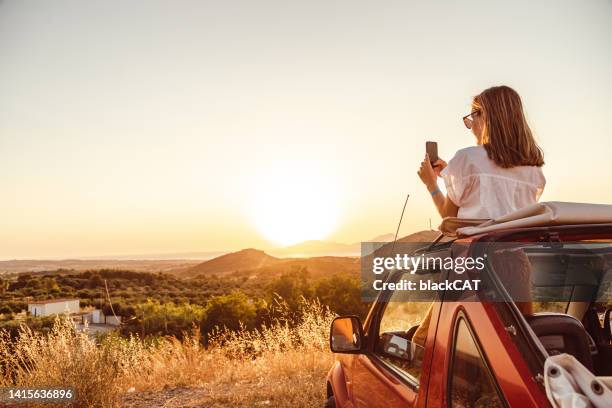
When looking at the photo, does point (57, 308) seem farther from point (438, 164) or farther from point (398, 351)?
point (398, 351)

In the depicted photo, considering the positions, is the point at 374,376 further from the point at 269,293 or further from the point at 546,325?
the point at 269,293

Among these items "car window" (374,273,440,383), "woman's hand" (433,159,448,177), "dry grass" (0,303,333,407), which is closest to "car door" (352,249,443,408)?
"car window" (374,273,440,383)

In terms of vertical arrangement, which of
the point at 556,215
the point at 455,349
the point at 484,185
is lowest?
the point at 455,349

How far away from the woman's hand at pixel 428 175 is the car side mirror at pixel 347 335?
89 cm

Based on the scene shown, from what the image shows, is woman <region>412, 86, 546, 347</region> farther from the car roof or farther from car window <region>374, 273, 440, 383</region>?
the car roof

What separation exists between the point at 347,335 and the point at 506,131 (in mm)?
1348

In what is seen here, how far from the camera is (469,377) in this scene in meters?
1.74

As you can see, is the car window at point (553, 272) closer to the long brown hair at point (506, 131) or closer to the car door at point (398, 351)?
the car door at point (398, 351)

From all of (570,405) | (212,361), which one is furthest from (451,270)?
(212,361)

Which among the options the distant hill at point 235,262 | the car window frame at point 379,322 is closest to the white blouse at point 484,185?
the car window frame at point 379,322

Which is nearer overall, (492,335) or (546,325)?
(492,335)

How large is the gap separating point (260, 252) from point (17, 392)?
160 feet

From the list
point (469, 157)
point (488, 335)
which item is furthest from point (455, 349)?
point (469, 157)

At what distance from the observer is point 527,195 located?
2.95 metres
